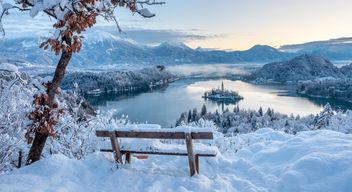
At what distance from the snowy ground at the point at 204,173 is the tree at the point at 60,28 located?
95 centimetres

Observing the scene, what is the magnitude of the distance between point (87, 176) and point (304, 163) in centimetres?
549

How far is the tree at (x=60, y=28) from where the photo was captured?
683 centimetres

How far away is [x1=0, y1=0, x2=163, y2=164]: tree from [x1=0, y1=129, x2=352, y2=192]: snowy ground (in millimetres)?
950

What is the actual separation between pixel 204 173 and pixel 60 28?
5.23 meters

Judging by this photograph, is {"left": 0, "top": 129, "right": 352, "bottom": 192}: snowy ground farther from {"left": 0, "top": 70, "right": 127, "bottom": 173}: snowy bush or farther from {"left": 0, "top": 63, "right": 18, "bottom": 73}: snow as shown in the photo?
{"left": 0, "top": 70, "right": 127, "bottom": 173}: snowy bush

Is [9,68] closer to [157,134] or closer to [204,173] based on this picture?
[157,134]

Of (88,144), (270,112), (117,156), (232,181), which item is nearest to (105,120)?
(88,144)

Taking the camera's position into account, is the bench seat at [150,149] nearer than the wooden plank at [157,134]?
No

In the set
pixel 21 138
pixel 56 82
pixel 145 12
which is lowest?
pixel 21 138

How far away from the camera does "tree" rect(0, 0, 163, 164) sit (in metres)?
6.83

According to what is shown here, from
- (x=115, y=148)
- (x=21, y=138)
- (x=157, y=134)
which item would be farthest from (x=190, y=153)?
(x=21, y=138)

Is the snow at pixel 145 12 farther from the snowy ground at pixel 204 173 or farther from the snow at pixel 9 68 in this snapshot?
the snowy ground at pixel 204 173

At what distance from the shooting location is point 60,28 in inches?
274

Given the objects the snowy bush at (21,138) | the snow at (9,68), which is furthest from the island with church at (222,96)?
the snow at (9,68)
